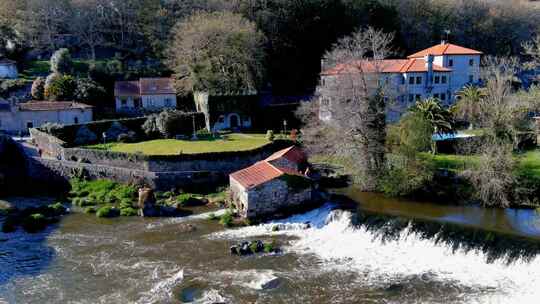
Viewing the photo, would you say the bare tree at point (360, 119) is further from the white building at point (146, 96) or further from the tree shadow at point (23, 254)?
the white building at point (146, 96)

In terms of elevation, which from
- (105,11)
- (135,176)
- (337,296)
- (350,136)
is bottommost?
(337,296)

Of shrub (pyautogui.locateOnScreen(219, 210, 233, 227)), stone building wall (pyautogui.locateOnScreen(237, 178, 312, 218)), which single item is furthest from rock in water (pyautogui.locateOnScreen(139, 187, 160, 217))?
stone building wall (pyautogui.locateOnScreen(237, 178, 312, 218))

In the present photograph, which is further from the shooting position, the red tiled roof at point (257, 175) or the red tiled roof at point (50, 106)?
the red tiled roof at point (50, 106)

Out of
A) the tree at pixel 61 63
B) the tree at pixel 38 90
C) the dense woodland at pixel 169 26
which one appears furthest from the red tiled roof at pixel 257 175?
the tree at pixel 61 63

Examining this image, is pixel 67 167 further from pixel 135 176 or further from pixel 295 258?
pixel 295 258

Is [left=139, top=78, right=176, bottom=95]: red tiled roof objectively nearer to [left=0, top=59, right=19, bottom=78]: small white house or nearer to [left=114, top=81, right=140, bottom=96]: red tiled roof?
[left=114, top=81, right=140, bottom=96]: red tiled roof

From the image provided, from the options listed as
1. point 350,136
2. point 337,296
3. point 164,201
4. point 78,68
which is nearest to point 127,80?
point 78,68
